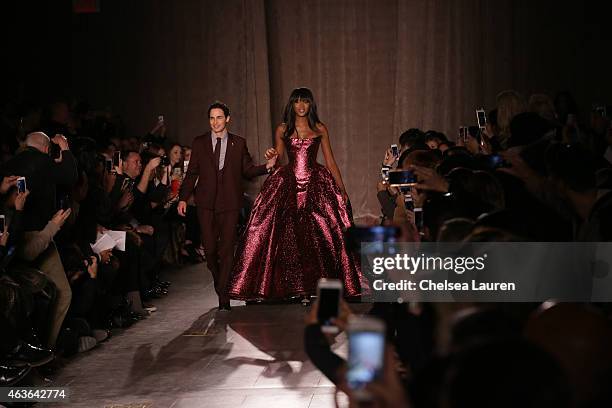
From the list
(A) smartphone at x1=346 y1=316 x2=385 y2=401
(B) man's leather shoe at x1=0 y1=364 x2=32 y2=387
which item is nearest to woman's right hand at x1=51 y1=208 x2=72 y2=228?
(B) man's leather shoe at x1=0 y1=364 x2=32 y2=387

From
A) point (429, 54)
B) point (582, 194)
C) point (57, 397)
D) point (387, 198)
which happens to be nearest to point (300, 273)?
point (387, 198)

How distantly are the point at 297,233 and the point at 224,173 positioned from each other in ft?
2.27

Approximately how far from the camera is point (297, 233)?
746 cm

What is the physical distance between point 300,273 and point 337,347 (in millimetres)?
1420

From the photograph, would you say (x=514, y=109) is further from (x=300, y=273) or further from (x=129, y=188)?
(x=129, y=188)

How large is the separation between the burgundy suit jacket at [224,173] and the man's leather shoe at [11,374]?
2751 mm

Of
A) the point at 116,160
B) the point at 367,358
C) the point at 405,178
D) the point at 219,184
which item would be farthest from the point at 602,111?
the point at 367,358

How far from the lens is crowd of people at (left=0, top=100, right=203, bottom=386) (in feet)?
17.3

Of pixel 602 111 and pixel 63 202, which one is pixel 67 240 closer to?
pixel 63 202

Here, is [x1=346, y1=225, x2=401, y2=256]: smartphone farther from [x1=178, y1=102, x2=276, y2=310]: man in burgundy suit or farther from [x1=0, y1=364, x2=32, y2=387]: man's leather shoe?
[x1=178, y1=102, x2=276, y2=310]: man in burgundy suit

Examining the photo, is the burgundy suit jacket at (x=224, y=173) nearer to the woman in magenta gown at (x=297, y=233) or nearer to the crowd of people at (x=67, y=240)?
the woman in magenta gown at (x=297, y=233)

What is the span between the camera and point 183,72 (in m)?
12.4

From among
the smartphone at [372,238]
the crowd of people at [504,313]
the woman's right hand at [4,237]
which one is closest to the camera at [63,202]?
the woman's right hand at [4,237]

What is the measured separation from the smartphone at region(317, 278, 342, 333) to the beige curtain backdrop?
9.58 meters
